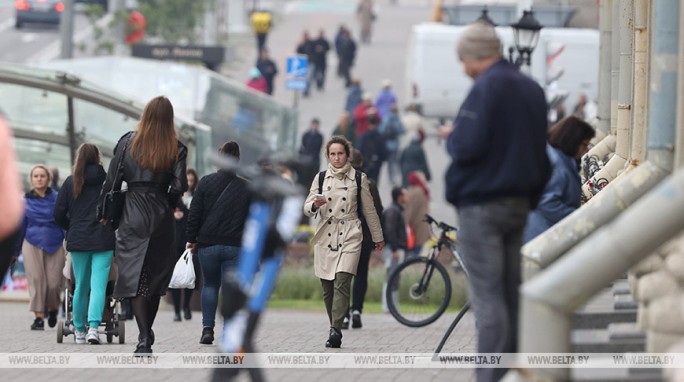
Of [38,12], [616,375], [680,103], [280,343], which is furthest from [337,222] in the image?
[38,12]

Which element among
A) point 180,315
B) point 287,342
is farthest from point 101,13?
point 287,342

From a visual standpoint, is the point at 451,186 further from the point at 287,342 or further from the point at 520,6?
the point at 520,6

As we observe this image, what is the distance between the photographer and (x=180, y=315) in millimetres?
19141

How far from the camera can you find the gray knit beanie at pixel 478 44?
8914 millimetres

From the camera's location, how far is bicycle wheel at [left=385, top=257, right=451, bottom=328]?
17797mm

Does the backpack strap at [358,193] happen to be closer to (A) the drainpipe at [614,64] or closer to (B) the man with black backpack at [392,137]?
(A) the drainpipe at [614,64]

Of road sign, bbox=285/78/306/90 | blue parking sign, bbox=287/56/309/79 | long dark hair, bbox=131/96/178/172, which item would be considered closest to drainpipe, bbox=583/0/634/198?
long dark hair, bbox=131/96/178/172

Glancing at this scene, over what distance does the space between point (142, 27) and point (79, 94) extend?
19.0m

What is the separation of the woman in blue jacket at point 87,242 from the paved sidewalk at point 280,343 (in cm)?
27

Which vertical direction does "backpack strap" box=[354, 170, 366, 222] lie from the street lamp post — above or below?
below

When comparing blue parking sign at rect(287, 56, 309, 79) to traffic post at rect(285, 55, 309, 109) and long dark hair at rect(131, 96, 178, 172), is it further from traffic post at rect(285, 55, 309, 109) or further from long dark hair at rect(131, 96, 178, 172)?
long dark hair at rect(131, 96, 178, 172)

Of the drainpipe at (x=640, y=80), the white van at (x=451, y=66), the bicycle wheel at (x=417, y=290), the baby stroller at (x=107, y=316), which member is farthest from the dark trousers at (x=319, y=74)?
the drainpipe at (x=640, y=80)

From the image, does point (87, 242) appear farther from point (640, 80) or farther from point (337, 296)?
point (640, 80)

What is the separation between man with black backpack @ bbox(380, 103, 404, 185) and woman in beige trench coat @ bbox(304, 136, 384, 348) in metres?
21.4
